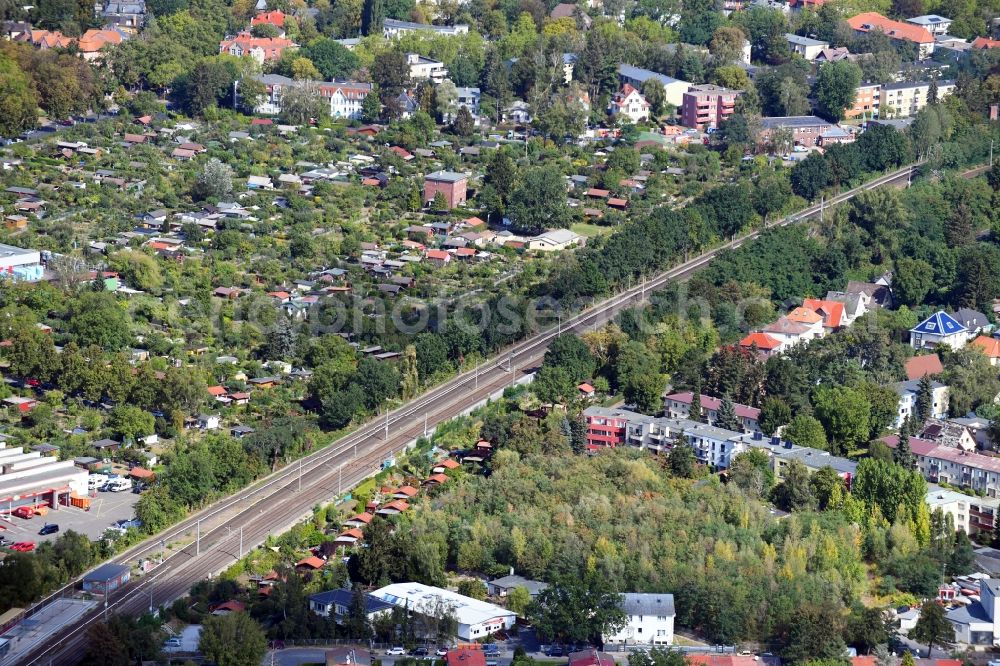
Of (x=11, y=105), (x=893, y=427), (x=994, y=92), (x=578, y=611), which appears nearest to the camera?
(x=578, y=611)

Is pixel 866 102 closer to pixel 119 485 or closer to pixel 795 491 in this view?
pixel 795 491

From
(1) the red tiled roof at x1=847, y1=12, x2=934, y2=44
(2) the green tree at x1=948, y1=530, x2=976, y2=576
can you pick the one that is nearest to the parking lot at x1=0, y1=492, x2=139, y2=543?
(2) the green tree at x1=948, y1=530, x2=976, y2=576

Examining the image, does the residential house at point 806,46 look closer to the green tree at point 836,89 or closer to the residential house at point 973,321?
the green tree at point 836,89

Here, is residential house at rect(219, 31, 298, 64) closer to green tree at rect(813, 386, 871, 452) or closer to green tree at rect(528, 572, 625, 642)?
green tree at rect(813, 386, 871, 452)

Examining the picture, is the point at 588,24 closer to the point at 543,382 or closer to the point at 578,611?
the point at 543,382

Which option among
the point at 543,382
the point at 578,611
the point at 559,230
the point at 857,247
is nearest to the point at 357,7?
the point at 559,230

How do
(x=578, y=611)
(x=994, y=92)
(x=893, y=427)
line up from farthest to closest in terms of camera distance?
(x=994, y=92) → (x=893, y=427) → (x=578, y=611)

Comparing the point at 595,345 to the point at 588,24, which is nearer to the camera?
the point at 595,345
